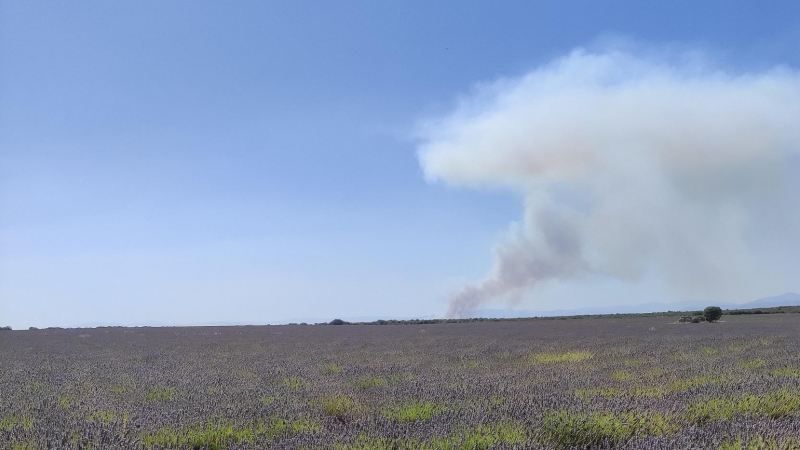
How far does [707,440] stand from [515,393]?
1925mm

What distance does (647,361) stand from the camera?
26.5ft

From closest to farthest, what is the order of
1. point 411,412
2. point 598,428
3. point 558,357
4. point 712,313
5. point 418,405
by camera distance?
point 598,428, point 411,412, point 418,405, point 558,357, point 712,313

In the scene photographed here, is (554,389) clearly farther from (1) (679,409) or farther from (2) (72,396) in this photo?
(2) (72,396)

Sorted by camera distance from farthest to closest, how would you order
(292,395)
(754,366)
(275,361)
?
1. (275,361)
2. (754,366)
3. (292,395)

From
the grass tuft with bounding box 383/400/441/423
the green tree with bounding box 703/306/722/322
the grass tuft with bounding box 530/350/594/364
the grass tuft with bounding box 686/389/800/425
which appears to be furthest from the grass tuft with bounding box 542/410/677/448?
the green tree with bounding box 703/306/722/322

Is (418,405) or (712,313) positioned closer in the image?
(418,405)

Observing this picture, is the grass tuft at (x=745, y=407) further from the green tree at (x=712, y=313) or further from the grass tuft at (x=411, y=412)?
the green tree at (x=712, y=313)

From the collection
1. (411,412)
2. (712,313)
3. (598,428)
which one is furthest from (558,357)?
(712,313)

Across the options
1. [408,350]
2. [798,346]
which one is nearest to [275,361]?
[408,350]

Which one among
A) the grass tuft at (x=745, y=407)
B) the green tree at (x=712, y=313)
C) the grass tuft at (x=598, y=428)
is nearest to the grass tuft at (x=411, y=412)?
the grass tuft at (x=598, y=428)

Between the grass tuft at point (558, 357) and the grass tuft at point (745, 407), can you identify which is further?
the grass tuft at point (558, 357)

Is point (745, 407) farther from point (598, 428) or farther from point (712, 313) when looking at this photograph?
point (712, 313)

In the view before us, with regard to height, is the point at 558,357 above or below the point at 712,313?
below

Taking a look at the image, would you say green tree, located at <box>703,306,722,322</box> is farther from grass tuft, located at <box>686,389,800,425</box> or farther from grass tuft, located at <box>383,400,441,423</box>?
grass tuft, located at <box>383,400,441,423</box>
